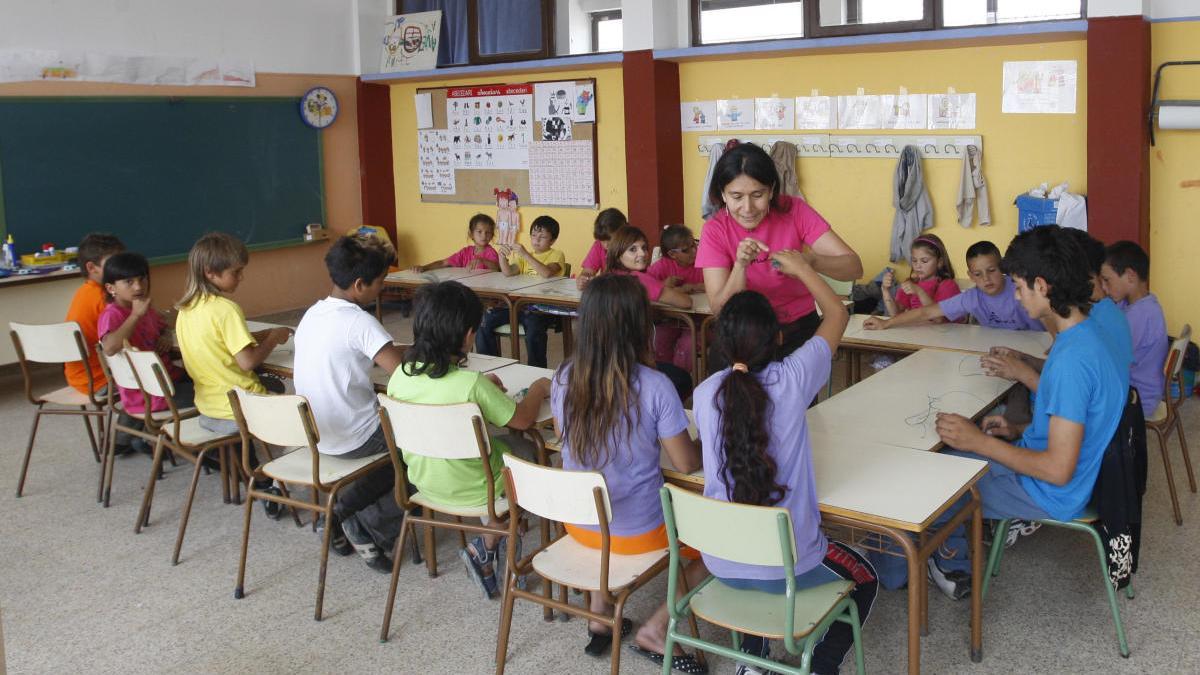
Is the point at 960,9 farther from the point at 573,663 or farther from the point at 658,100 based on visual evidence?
the point at 573,663

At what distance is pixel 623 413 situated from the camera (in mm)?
2580

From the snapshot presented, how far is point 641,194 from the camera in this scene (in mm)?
7070

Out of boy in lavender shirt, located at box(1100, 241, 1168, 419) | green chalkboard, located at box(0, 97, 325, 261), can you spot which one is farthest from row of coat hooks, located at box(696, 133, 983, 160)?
green chalkboard, located at box(0, 97, 325, 261)

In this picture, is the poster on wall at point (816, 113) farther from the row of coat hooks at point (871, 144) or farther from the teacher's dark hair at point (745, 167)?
the teacher's dark hair at point (745, 167)

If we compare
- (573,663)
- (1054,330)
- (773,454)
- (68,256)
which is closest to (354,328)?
(573,663)

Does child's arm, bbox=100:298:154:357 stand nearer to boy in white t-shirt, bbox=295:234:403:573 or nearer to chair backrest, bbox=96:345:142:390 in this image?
chair backrest, bbox=96:345:142:390

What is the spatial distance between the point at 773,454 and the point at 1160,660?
1.26 metres

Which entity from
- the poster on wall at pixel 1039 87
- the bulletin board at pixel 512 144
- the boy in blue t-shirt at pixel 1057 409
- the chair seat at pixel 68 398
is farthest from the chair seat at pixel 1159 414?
the bulletin board at pixel 512 144

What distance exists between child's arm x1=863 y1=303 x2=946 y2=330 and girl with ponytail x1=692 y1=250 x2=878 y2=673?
185 cm

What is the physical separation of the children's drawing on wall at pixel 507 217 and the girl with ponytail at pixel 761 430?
19.1ft

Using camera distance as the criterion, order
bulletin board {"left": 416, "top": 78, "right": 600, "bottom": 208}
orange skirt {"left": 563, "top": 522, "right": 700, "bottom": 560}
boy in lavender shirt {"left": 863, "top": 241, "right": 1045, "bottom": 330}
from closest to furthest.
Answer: orange skirt {"left": 563, "top": 522, "right": 700, "bottom": 560}, boy in lavender shirt {"left": 863, "top": 241, "right": 1045, "bottom": 330}, bulletin board {"left": 416, "top": 78, "right": 600, "bottom": 208}

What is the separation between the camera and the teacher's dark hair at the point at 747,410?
235cm

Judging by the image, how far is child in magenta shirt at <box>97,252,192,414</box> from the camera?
4137 millimetres

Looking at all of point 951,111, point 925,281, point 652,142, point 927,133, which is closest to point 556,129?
point 652,142
